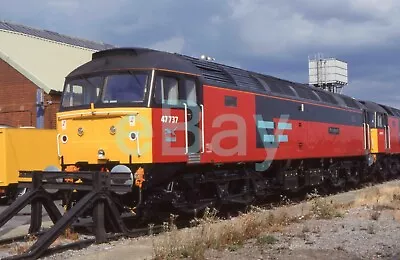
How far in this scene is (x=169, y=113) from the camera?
10828mm

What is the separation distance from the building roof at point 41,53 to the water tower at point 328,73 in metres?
30.7

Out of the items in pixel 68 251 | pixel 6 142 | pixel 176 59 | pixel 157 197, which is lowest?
pixel 68 251

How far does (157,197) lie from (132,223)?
4.31 ft

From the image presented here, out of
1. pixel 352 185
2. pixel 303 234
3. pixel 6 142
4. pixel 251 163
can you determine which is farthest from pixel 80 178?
pixel 352 185

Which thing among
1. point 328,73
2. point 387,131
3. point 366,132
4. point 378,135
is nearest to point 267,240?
point 366,132

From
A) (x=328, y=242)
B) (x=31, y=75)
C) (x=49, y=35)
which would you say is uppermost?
(x=49, y=35)

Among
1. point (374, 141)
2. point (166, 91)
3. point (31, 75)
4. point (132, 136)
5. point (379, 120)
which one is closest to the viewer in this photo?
point (132, 136)

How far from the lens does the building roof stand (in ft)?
84.3

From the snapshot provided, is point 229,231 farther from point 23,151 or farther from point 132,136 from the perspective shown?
point 23,151

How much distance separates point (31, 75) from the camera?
25156 mm

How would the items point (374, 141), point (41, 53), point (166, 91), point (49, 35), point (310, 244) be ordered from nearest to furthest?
point (310, 244) → point (166, 91) → point (374, 141) → point (41, 53) → point (49, 35)

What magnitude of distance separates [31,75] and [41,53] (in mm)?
3843

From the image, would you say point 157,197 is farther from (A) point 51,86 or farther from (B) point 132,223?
(A) point 51,86

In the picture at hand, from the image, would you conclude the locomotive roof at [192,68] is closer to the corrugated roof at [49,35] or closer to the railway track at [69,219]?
the railway track at [69,219]
